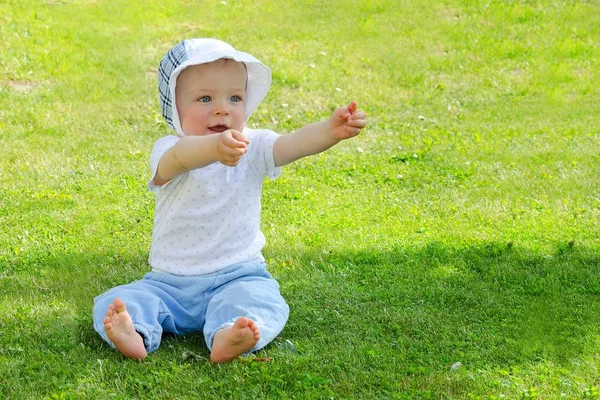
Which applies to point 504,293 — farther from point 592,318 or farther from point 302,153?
point 302,153

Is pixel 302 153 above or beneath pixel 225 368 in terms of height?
above

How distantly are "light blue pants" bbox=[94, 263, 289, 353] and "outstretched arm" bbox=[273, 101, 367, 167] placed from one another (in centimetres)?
55

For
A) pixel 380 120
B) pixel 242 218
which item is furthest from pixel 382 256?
pixel 380 120

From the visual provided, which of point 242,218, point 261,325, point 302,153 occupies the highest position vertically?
point 302,153

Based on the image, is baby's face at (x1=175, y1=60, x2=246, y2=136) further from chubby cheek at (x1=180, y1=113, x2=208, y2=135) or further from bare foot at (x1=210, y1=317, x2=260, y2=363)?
bare foot at (x1=210, y1=317, x2=260, y2=363)

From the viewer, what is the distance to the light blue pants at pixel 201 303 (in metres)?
3.59

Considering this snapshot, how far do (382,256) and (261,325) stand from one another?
1.29 meters

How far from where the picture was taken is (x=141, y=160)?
642 centimetres

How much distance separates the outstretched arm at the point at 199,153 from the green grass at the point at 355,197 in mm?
753

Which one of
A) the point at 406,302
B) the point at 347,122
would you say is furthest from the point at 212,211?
the point at 406,302

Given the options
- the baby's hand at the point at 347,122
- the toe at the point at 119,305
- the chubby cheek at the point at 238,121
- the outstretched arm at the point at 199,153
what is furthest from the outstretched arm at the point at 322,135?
the toe at the point at 119,305

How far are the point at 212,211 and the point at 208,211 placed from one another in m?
0.02

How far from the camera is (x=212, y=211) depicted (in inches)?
152

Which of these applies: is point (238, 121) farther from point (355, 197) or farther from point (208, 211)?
point (355, 197)
